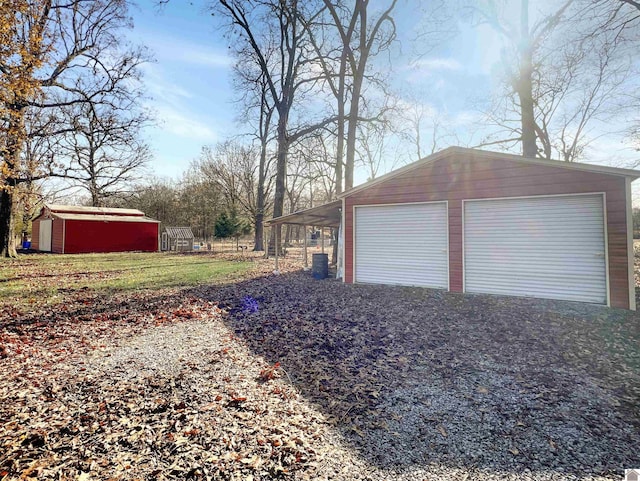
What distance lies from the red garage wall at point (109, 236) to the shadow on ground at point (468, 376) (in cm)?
1924

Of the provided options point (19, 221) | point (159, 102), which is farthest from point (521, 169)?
point (19, 221)

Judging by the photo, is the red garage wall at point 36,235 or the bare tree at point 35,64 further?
the red garage wall at point 36,235

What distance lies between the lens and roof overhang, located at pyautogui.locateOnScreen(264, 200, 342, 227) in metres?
10.8

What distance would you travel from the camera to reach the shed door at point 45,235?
22.1 metres

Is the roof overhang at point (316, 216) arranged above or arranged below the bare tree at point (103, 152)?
below

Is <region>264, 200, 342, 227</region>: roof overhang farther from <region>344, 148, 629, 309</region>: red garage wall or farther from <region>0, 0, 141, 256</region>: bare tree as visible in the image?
<region>0, 0, 141, 256</region>: bare tree

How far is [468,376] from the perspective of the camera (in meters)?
3.77

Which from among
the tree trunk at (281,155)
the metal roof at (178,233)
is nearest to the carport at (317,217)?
the tree trunk at (281,155)

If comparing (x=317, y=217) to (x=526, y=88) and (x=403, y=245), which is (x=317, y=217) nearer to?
(x=403, y=245)

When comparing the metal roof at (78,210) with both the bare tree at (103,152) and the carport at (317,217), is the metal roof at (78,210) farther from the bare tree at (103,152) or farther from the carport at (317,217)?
the carport at (317,217)

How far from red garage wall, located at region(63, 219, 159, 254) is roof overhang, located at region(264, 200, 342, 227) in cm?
1520

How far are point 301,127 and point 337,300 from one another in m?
12.3

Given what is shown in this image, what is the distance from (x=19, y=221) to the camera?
1054 inches

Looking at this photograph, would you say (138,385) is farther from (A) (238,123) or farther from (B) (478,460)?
(A) (238,123)
